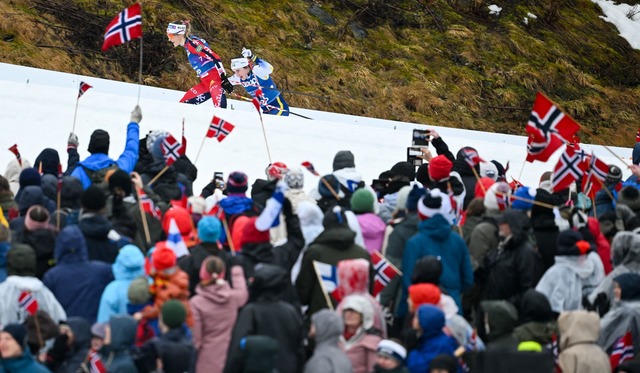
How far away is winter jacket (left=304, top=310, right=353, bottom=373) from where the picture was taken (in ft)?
24.4

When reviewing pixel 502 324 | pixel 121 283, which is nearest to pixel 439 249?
pixel 502 324

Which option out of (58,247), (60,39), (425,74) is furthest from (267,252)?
(425,74)

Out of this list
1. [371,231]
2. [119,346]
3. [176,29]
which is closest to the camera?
[119,346]

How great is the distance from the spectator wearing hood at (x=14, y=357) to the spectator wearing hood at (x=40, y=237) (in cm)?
131

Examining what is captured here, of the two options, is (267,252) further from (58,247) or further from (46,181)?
(46,181)

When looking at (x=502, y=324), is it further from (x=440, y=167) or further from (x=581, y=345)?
(x=440, y=167)

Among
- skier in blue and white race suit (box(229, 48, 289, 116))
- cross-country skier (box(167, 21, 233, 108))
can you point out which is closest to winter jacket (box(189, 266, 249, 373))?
cross-country skier (box(167, 21, 233, 108))

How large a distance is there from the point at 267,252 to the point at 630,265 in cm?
250

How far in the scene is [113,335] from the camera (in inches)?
289

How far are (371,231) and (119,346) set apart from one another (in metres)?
2.55

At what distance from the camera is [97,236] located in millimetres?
8625

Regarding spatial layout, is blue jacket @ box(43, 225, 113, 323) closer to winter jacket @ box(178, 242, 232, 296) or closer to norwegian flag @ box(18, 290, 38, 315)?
norwegian flag @ box(18, 290, 38, 315)

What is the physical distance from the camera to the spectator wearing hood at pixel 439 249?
875 cm

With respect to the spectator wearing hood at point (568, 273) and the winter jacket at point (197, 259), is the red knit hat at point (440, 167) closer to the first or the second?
the spectator wearing hood at point (568, 273)
